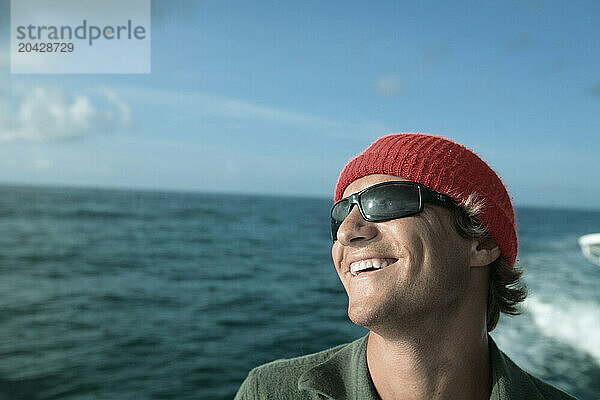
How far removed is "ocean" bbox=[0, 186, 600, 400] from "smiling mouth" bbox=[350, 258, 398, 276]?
4.65m

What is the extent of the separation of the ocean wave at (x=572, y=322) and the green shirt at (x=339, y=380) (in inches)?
455

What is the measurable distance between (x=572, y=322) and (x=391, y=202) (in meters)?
15.2

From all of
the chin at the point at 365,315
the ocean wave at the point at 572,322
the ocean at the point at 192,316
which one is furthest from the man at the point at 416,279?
the ocean wave at the point at 572,322

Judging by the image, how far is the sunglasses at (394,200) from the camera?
6.66 feet

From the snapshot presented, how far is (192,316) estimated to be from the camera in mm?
21922

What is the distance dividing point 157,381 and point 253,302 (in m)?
8.81

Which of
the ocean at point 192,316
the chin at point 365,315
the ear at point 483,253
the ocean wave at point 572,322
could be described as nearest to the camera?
the chin at point 365,315

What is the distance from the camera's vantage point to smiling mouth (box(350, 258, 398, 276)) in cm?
196

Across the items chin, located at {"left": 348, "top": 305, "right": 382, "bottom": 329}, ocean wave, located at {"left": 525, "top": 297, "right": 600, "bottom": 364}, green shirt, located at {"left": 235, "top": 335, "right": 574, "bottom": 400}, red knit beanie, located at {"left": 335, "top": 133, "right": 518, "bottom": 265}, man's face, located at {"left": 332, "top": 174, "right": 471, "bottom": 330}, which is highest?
red knit beanie, located at {"left": 335, "top": 133, "right": 518, "bottom": 265}

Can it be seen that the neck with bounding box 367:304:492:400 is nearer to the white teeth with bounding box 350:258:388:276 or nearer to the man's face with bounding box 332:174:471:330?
the man's face with bounding box 332:174:471:330

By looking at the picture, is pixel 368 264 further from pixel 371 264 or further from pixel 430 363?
pixel 430 363

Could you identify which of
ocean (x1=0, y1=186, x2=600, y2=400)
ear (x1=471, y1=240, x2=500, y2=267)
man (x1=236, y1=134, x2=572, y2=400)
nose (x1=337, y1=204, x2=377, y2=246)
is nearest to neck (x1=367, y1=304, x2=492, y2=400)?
man (x1=236, y1=134, x2=572, y2=400)

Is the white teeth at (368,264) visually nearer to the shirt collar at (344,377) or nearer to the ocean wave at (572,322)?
the shirt collar at (344,377)

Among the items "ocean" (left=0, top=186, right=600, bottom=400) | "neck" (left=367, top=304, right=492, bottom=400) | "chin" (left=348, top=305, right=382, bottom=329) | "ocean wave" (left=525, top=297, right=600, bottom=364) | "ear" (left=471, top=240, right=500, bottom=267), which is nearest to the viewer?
"chin" (left=348, top=305, right=382, bottom=329)
